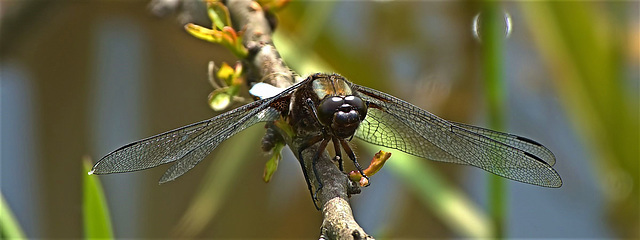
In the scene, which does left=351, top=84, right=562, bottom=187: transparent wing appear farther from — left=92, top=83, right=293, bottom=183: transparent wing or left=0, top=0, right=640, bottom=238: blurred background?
left=0, top=0, right=640, bottom=238: blurred background

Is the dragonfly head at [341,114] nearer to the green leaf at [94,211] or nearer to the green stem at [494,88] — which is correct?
the green leaf at [94,211]

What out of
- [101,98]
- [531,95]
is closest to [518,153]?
[531,95]

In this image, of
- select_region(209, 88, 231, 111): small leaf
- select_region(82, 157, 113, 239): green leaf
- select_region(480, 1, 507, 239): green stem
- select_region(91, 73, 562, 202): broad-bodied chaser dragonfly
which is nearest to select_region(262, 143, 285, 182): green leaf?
select_region(91, 73, 562, 202): broad-bodied chaser dragonfly

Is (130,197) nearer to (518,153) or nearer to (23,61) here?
(23,61)

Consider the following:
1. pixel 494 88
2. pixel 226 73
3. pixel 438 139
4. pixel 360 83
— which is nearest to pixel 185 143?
pixel 226 73

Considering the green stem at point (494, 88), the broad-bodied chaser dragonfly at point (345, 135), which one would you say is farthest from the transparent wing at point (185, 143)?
the green stem at point (494, 88)

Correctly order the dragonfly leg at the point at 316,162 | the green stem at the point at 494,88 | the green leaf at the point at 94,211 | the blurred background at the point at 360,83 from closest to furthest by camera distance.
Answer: the dragonfly leg at the point at 316,162, the green leaf at the point at 94,211, the green stem at the point at 494,88, the blurred background at the point at 360,83

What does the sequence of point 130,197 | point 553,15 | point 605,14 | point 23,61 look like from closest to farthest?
1. point 553,15
2. point 605,14
3. point 23,61
4. point 130,197

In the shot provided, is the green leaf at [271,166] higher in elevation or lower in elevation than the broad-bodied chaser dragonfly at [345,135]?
lower
